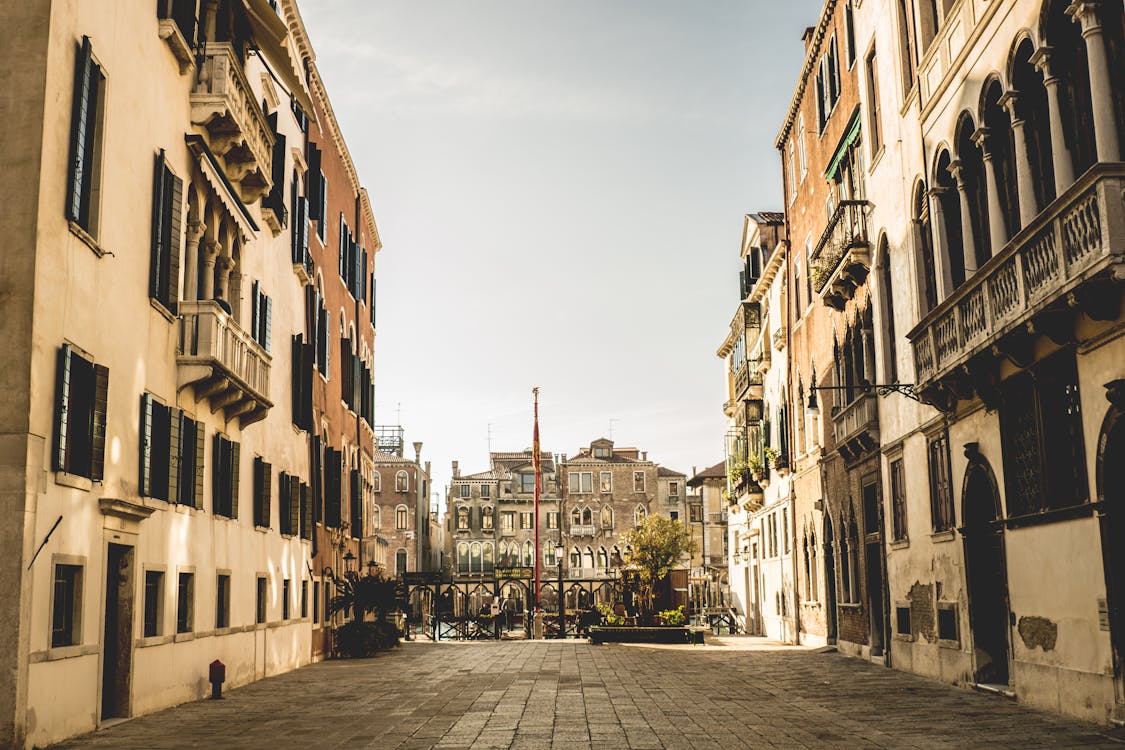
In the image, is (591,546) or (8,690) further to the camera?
(591,546)

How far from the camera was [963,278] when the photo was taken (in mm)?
18859

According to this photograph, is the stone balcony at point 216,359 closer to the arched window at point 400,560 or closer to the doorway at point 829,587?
the doorway at point 829,587

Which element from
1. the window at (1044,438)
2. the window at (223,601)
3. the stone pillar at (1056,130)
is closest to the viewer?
the stone pillar at (1056,130)

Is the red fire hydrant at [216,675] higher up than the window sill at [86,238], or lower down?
lower down

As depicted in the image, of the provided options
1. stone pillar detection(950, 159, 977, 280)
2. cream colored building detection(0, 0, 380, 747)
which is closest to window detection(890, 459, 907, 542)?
stone pillar detection(950, 159, 977, 280)

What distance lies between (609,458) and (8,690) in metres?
85.9

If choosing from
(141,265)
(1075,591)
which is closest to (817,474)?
(1075,591)

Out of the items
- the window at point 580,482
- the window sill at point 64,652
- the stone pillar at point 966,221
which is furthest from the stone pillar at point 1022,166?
the window at point 580,482

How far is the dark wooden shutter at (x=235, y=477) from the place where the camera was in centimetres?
2061

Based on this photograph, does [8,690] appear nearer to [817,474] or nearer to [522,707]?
[522,707]

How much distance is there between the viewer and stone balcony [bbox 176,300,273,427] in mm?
17578

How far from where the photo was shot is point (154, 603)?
54.7 ft

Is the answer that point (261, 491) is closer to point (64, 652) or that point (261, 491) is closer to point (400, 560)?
point (64, 652)

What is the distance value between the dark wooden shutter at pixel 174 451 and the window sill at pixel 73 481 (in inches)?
131
